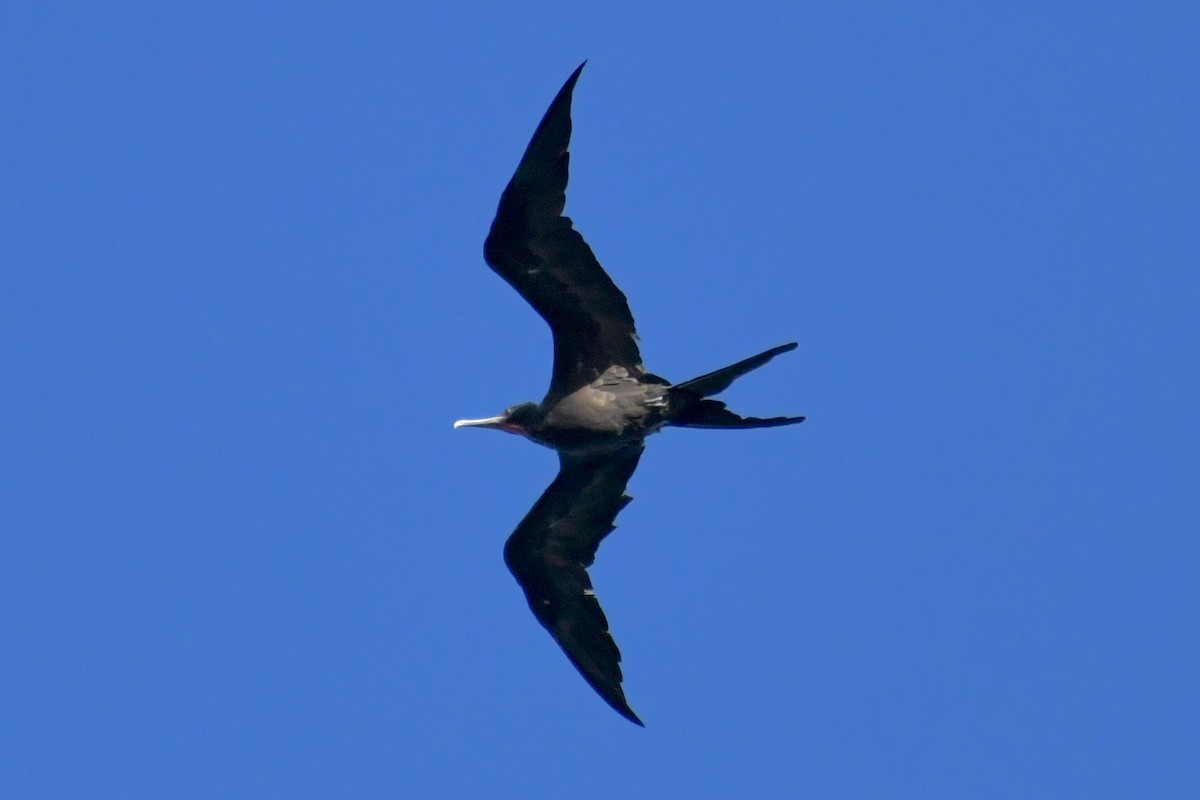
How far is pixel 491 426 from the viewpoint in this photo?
1305cm

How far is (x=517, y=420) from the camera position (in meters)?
12.9

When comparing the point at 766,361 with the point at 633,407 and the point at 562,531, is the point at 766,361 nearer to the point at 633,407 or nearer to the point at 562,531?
the point at 633,407

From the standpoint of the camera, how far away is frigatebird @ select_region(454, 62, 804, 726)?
1204 cm

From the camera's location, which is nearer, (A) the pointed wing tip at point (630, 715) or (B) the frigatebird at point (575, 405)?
(B) the frigatebird at point (575, 405)

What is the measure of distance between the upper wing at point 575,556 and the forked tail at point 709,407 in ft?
3.43

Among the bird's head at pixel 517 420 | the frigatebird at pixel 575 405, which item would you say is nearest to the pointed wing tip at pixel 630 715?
the frigatebird at pixel 575 405

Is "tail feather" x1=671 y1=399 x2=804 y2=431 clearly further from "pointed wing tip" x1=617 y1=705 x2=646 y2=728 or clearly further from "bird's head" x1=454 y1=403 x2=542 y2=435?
"pointed wing tip" x1=617 y1=705 x2=646 y2=728

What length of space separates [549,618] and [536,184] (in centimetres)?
364

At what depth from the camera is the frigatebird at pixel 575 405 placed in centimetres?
1204

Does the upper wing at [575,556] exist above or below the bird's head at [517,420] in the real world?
below

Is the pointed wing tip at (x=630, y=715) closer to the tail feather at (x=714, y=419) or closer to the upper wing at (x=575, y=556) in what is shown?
the upper wing at (x=575, y=556)

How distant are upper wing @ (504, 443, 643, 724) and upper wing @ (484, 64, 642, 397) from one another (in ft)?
2.83

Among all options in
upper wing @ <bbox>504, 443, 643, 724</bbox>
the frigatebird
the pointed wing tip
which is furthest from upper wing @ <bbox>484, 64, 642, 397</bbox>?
the pointed wing tip

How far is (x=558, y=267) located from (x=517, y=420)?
1.33 metres
